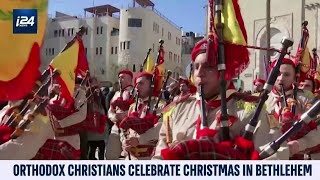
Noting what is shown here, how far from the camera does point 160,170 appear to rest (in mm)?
3051

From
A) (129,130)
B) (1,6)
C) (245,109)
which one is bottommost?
(129,130)

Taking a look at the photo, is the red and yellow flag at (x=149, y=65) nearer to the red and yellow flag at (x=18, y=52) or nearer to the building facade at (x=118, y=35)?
the red and yellow flag at (x=18, y=52)

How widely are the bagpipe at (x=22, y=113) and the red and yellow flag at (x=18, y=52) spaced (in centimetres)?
27

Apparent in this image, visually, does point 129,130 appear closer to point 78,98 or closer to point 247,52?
point 78,98

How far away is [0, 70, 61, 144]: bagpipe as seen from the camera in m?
3.59

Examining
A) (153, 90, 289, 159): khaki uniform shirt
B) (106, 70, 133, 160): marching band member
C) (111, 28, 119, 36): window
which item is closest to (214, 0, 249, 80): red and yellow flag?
(153, 90, 289, 159): khaki uniform shirt

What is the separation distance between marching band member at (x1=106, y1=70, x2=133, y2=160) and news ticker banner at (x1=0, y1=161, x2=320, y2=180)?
296 centimetres

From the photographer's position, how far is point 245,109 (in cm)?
304

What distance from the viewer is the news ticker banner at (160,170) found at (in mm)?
2869

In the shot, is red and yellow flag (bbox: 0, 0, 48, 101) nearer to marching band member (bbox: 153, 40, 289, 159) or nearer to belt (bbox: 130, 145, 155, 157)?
marching band member (bbox: 153, 40, 289, 159)

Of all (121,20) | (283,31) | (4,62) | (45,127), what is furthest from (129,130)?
(121,20)

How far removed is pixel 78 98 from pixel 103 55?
43.2 meters

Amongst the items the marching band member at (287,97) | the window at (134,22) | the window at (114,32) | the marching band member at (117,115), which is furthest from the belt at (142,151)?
the window at (114,32)

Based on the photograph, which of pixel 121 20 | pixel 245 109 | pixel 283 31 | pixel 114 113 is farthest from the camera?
pixel 121 20
